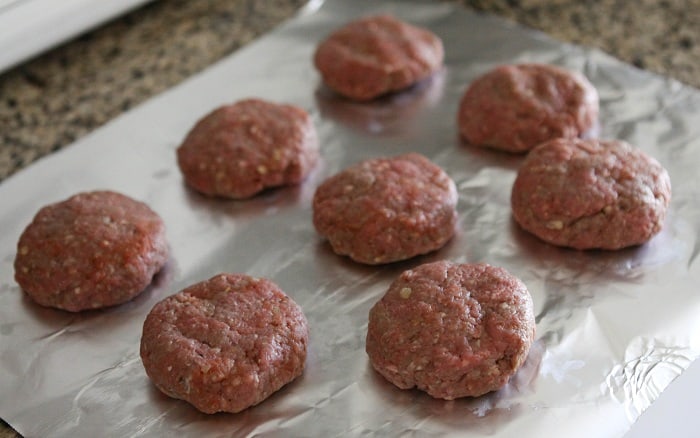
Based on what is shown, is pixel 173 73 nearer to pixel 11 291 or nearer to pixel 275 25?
pixel 275 25

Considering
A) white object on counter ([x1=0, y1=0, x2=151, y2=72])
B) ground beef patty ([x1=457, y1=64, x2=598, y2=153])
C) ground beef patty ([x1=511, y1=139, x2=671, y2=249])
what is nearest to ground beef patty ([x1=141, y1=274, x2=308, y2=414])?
ground beef patty ([x1=511, y1=139, x2=671, y2=249])

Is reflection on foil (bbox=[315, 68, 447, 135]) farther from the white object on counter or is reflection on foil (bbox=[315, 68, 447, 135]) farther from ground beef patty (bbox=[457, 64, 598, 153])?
the white object on counter

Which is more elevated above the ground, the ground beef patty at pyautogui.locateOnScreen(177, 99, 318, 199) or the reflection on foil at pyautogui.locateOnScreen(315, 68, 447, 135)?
the ground beef patty at pyautogui.locateOnScreen(177, 99, 318, 199)

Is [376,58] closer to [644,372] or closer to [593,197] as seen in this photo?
[593,197]

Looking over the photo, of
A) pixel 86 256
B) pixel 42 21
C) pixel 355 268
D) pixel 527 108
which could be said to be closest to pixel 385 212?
pixel 355 268

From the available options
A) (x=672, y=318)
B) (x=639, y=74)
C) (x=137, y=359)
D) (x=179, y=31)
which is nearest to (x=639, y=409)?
(x=672, y=318)

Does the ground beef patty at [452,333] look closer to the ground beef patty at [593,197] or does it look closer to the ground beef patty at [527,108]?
the ground beef patty at [593,197]
